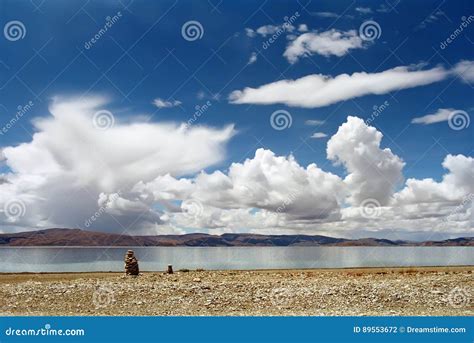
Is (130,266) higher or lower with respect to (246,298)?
higher

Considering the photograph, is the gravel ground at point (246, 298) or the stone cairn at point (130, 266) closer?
the gravel ground at point (246, 298)

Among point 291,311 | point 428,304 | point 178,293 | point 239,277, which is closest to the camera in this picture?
point 291,311

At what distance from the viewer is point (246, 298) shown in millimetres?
22781

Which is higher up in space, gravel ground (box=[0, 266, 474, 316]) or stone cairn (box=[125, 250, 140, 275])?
stone cairn (box=[125, 250, 140, 275])

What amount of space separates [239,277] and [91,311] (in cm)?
1089

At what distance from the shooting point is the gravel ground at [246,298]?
2078 centimetres

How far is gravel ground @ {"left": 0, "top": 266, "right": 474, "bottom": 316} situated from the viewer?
2078cm

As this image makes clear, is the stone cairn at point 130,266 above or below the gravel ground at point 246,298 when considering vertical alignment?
above

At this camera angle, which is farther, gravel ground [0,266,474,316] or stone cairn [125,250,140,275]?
stone cairn [125,250,140,275]

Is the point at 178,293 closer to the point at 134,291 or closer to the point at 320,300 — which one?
the point at 134,291

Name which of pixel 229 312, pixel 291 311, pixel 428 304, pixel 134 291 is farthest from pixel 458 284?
pixel 134 291
